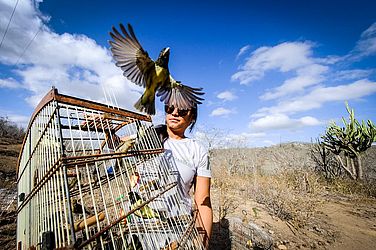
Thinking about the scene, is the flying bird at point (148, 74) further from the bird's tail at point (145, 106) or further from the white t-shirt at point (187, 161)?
the white t-shirt at point (187, 161)

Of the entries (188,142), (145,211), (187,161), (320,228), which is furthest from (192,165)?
(320,228)

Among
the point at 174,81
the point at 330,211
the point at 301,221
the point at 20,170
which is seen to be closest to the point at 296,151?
the point at 330,211

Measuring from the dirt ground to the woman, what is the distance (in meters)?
1.97

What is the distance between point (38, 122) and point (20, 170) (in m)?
0.98

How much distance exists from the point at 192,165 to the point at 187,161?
2.1 inches

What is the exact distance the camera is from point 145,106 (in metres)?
2.61

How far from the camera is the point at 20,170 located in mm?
1899

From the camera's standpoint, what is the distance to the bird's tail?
2.58 metres

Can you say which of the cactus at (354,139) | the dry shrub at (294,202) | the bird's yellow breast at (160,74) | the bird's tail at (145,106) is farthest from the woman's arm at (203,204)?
the cactus at (354,139)

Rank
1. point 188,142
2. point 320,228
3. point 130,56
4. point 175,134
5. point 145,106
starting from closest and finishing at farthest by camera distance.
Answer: point 188,142, point 175,134, point 130,56, point 145,106, point 320,228

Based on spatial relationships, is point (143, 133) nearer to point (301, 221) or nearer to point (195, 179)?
point (195, 179)

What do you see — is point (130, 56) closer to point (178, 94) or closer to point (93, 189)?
point (178, 94)

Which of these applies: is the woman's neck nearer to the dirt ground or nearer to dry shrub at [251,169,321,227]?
the dirt ground

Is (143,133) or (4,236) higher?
(143,133)
